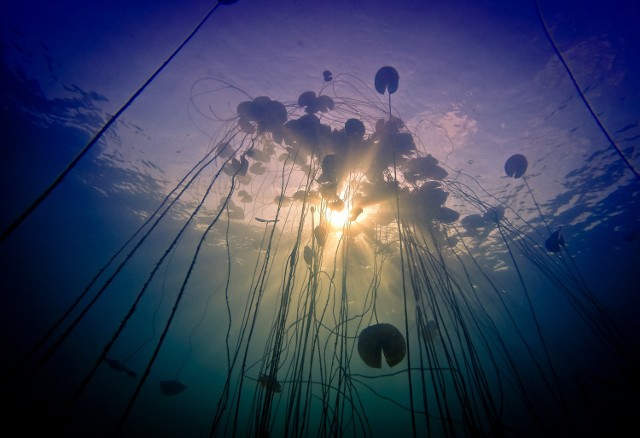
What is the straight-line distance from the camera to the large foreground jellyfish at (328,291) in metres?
2.57

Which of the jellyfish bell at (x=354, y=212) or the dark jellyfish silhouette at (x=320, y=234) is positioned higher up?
the jellyfish bell at (x=354, y=212)

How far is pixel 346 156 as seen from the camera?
343 centimetres

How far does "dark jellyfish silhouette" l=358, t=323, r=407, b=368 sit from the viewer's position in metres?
2.73

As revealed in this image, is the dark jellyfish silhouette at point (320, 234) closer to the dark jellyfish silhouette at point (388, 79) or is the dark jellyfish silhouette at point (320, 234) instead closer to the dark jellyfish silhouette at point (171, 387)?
the dark jellyfish silhouette at point (388, 79)

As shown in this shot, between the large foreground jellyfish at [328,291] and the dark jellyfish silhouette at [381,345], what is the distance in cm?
2

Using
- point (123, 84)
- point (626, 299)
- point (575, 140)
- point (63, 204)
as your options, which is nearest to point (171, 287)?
point (63, 204)

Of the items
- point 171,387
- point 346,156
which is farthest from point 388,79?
point 171,387

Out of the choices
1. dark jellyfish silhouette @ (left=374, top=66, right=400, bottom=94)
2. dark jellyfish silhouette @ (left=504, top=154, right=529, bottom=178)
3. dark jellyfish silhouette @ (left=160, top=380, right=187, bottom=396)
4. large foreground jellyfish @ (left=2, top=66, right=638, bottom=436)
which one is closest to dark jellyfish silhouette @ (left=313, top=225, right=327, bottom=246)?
large foreground jellyfish @ (left=2, top=66, right=638, bottom=436)

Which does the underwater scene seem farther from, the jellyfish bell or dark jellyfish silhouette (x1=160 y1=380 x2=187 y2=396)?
dark jellyfish silhouette (x1=160 y1=380 x2=187 y2=396)

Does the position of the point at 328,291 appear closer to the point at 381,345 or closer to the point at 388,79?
the point at 381,345

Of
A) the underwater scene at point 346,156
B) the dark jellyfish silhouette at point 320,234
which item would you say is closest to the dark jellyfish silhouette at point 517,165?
the underwater scene at point 346,156

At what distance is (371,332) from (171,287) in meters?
31.8

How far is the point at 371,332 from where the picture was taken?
9.30ft

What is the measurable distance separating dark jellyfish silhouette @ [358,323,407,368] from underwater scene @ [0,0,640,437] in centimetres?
2
